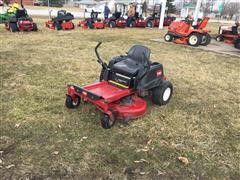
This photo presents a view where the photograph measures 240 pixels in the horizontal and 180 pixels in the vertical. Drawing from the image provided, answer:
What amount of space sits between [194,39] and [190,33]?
294 mm

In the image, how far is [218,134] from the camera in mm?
4090

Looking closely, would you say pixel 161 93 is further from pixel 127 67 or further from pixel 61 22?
pixel 61 22

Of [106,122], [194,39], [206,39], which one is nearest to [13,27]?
[194,39]

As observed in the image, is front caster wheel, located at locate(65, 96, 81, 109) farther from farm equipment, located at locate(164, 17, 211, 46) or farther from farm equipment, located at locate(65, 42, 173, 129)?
farm equipment, located at locate(164, 17, 211, 46)

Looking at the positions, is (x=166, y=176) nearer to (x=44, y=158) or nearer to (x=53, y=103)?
(x=44, y=158)

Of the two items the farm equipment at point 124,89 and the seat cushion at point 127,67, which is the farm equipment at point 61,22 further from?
the seat cushion at point 127,67

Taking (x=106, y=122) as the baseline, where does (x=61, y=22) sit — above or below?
above

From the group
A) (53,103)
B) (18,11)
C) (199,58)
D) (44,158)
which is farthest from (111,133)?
(18,11)

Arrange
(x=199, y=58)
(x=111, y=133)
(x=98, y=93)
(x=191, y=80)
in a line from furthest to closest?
(x=199, y=58) < (x=191, y=80) < (x=98, y=93) < (x=111, y=133)

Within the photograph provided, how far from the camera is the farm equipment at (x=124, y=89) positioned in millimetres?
3928

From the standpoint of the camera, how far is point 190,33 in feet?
37.1

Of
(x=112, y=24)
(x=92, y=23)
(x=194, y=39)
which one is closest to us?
(x=194, y=39)

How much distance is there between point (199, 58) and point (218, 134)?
5.23m

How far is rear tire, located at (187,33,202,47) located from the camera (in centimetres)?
1112
